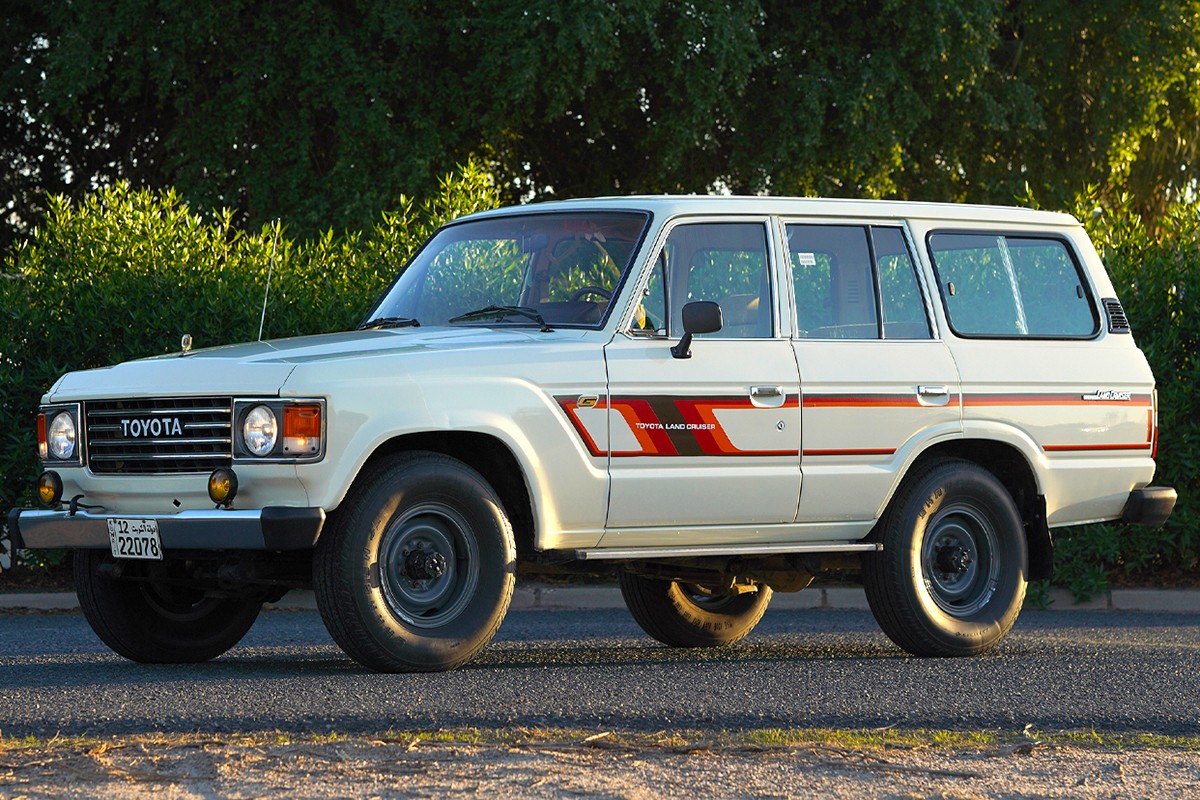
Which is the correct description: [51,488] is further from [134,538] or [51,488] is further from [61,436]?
[134,538]

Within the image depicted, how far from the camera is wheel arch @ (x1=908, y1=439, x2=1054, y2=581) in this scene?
9.33 meters

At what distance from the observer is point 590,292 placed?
8.30 m

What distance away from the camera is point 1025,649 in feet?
32.0

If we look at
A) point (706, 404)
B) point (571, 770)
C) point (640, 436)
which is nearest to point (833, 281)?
point (706, 404)

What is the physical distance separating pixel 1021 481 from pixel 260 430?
407cm

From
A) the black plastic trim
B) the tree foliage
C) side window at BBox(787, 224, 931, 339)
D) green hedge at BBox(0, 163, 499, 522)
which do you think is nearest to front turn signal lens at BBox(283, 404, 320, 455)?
side window at BBox(787, 224, 931, 339)

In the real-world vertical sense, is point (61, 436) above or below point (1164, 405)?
above

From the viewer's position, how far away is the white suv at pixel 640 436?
24.6 ft

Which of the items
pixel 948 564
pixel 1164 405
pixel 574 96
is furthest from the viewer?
pixel 574 96

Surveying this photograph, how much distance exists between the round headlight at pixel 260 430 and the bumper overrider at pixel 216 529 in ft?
0.81

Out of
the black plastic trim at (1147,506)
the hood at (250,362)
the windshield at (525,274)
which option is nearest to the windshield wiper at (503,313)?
the windshield at (525,274)

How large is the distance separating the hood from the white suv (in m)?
0.02

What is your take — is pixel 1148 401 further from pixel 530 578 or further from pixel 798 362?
pixel 530 578

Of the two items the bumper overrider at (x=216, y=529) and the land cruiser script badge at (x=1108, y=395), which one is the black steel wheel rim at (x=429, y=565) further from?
the land cruiser script badge at (x=1108, y=395)
